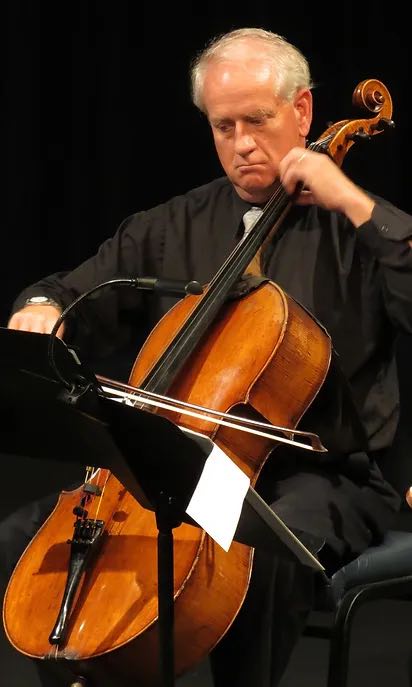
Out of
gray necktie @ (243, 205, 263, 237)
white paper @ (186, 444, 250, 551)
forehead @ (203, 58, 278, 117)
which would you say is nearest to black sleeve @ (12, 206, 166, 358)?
gray necktie @ (243, 205, 263, 237)

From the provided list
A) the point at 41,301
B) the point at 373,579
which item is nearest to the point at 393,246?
the point at 373,579

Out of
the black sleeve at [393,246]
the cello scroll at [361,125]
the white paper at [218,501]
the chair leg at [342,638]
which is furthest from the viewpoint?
the cello scroll at [361,125]

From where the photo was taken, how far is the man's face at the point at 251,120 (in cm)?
208

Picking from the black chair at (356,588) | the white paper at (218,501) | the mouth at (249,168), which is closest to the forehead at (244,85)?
the mouth at (249,168)

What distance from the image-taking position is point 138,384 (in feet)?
5.98

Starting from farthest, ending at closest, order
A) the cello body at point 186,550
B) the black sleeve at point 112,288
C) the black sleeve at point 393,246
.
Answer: the black sleeve at point 112,288 < the black sleeve at point 393,246 < the cello body at point 186,550

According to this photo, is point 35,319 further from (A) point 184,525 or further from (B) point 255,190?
(A) point 184,525

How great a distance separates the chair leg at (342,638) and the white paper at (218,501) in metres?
0.48

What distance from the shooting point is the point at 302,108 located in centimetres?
215

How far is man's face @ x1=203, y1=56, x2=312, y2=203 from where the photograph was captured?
2.08 m

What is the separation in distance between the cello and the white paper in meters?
0.22

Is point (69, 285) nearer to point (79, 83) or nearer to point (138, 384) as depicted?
point (138, 384)

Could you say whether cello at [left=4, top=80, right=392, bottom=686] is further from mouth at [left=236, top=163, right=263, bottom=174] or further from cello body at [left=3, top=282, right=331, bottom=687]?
mouth at [left=236, top=163, right=263, bottom=174]

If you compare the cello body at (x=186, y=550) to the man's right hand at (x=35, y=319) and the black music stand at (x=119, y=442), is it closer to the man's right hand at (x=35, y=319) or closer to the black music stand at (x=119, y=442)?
the black music stand at (x=119, y=442)
